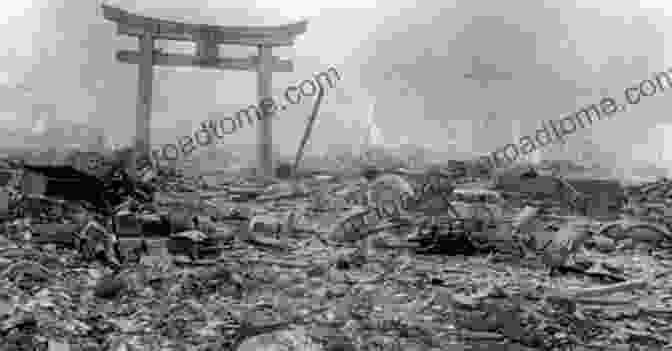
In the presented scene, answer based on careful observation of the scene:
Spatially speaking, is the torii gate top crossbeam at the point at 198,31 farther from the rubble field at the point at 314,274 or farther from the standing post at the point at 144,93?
the rubble field at the point at 314,274

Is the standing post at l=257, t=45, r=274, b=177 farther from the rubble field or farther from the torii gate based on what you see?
the rubble field

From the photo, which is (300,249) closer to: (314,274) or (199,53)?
(314,274)

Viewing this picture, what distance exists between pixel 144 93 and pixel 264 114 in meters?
2.68

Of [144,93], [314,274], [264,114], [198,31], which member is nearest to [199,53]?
[198,31]

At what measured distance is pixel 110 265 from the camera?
4.66m

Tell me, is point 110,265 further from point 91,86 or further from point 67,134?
point 91,86

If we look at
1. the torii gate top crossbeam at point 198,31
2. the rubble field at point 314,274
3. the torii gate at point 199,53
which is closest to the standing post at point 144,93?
the torii gate at point 199,53

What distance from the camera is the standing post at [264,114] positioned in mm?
11703

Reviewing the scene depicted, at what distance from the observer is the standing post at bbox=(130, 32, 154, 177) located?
10.8m

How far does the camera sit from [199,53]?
37.1 feet

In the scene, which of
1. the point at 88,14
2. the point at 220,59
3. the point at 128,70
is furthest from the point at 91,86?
the point at 220,59

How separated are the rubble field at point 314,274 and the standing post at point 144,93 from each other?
2928 mm

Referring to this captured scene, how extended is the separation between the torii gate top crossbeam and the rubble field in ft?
13.5

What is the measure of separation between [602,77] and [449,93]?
768cm
